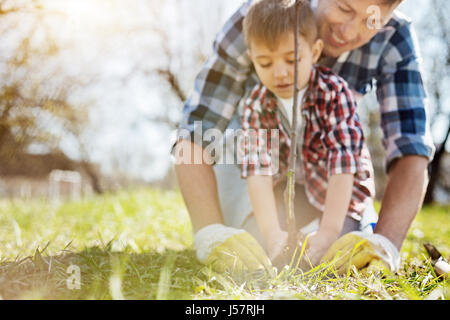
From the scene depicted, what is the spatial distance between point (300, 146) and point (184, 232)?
3.52 feet

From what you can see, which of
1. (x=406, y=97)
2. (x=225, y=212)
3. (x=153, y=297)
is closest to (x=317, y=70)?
(x=406, y=97)

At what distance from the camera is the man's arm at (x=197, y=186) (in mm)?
1390

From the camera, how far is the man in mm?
1384

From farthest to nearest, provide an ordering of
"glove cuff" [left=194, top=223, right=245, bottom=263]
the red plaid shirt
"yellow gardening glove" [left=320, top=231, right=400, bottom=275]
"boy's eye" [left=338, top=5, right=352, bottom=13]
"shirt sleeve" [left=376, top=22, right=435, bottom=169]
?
"shirt sleeve" [left=376, top=22, right=435, bottom=169], "boy's eye" [left=338, top=5, right=352, bottom=13], the red plaid shirt, "glove cuff" [left=194, top=223, right=245, bottom=263], "yellow gardening glove" [left=320, top=231, right=400, bottom=275]

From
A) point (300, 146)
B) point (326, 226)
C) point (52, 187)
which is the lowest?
point (52, 187)

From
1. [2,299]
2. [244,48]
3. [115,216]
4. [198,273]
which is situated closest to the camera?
[2,299]

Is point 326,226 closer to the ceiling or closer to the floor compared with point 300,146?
closer to the floor

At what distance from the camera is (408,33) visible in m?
1.63

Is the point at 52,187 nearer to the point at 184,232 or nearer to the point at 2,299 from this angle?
the point at 184,232

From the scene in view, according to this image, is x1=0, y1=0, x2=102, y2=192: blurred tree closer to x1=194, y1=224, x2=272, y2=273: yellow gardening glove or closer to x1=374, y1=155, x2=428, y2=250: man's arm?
x1=194, y1=224, x2=272, y2=273: yellow gardening glove

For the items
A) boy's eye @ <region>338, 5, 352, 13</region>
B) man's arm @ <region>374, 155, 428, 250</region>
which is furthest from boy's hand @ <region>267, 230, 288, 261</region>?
boy's eye @ <region>338, 5, 352, 13</region>

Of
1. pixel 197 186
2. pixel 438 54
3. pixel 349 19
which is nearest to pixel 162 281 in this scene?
pixel 197 186

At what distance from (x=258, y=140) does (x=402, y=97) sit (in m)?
0.71

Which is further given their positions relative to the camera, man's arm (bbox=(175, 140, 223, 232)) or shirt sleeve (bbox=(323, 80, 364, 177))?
man's arm (bbox=(175, 140, 223, 232))
